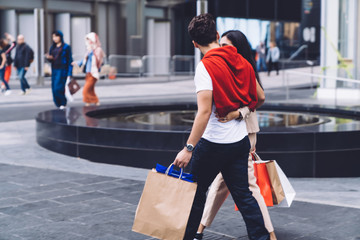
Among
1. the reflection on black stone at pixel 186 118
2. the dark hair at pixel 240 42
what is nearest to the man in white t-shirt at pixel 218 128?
the dark hair at pixel 240 42

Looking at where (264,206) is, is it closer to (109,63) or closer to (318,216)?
(318,216)

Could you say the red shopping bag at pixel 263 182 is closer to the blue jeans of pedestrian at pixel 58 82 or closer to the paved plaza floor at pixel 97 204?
the paved plaza floor at pixel 97 204

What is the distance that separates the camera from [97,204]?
19.0 feet

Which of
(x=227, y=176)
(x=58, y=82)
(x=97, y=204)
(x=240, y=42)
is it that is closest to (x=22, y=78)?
(x=58, y=82)

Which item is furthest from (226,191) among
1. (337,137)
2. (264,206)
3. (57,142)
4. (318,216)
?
(57,142)

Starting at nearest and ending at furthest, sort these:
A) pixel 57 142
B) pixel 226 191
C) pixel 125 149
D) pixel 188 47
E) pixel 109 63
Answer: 1. pixel 226 191
2. pixel 125 149
3. pixel 57 142
4. pixel 109 63
5. pixel 188 47

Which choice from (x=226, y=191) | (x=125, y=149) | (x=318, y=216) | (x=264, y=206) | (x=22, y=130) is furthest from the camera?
(x=22, y=130)

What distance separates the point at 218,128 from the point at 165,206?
0.61m

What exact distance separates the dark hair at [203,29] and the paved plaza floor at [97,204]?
1602mm

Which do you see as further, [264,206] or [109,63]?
[109,63]

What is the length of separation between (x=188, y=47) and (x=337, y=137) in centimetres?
2606

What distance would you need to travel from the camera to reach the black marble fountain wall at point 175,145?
727 centimetres

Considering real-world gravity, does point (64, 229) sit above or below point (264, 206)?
below

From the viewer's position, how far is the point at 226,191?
458cm
